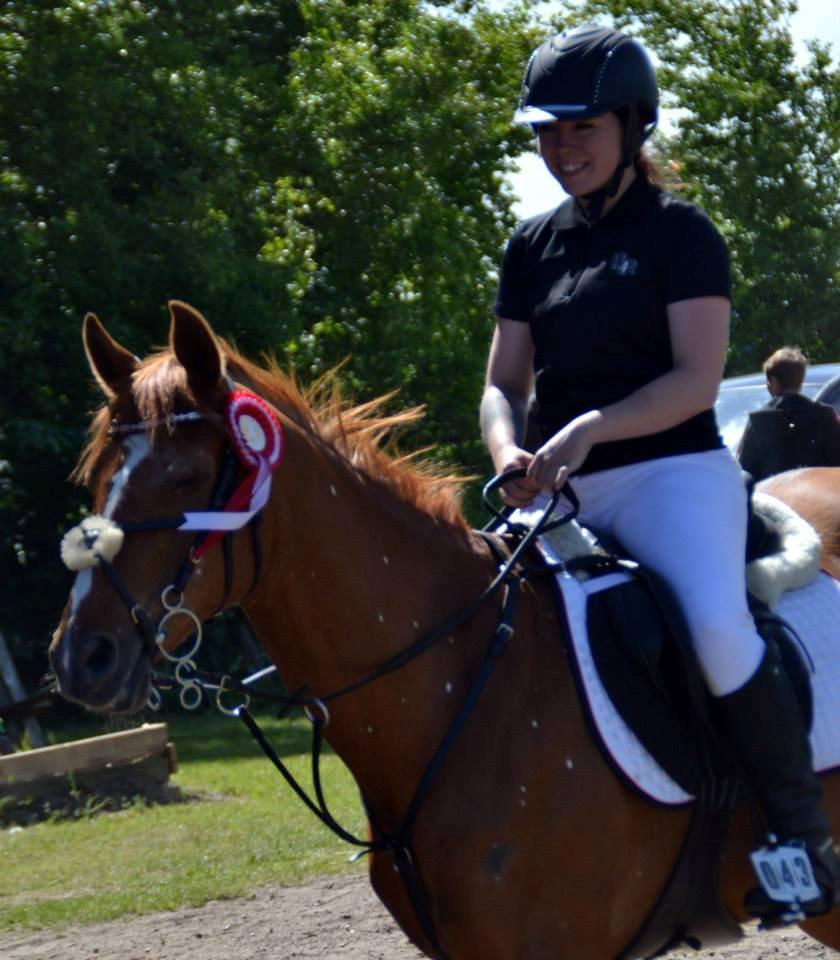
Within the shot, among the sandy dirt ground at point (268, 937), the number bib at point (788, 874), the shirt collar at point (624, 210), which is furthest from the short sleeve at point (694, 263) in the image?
the sandy dirt ground at point (268, 937)

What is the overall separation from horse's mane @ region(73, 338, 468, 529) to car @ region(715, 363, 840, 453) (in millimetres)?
6200

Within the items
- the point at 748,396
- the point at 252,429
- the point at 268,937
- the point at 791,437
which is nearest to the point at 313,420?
the point at 252,429

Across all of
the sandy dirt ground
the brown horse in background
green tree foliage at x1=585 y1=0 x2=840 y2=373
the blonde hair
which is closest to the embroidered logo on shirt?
the brown horse in background

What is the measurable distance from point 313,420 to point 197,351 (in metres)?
0.50

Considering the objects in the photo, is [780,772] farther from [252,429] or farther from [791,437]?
[791,437]

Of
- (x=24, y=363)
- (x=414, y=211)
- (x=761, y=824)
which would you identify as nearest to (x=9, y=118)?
(x=24, y=363)

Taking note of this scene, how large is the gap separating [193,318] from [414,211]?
1554cm

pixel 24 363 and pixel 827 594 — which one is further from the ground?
pixel 24 363

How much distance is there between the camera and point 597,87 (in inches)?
153

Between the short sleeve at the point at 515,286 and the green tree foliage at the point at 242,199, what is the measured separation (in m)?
10.9

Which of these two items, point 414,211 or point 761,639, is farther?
point 414,211

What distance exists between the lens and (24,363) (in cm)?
1497

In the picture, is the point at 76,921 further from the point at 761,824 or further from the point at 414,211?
the point at 414,211

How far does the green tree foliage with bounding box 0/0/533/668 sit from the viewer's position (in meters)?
15.1
